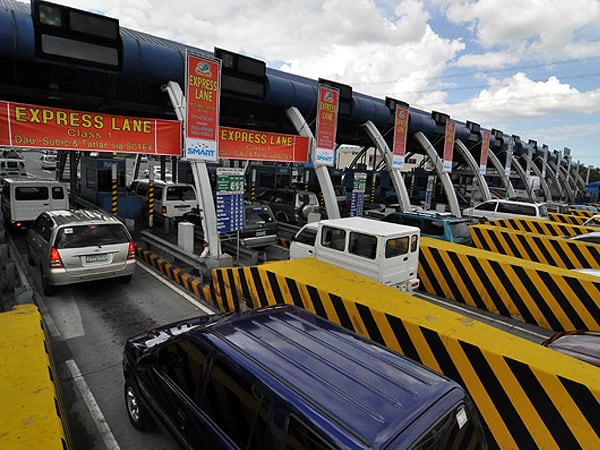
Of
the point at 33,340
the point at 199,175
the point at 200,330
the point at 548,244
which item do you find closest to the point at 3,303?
the point at 33,340

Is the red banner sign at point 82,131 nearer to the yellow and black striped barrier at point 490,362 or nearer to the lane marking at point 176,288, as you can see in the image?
the lane marking at point 176,288

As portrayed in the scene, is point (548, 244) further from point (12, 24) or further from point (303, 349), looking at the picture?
point (12, 24)

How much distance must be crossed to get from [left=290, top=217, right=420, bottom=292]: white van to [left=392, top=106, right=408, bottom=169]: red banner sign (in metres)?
9.78

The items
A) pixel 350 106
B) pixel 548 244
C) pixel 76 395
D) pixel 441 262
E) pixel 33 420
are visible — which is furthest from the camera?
pixel 350 106

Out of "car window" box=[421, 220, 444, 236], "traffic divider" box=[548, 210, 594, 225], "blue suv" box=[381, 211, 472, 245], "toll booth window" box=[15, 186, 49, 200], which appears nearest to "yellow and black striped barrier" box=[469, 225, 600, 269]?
"blue suv" box=[381, 211, 472, 245]

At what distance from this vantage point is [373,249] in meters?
7.63

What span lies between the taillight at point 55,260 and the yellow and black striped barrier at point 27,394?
3.14 m

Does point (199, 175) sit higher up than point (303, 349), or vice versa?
point (199, 175)

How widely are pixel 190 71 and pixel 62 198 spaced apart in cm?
738

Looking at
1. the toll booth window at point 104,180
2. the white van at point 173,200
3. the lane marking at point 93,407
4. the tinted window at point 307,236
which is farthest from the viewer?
the toll booth window at point 104,180

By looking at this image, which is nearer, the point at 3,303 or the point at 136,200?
the point at 3,303

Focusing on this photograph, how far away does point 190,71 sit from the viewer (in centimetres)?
1016

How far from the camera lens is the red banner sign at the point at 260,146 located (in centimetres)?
1173

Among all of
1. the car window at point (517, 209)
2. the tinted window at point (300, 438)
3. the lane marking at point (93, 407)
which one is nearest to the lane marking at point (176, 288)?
the lane marking at point (93, 407)
